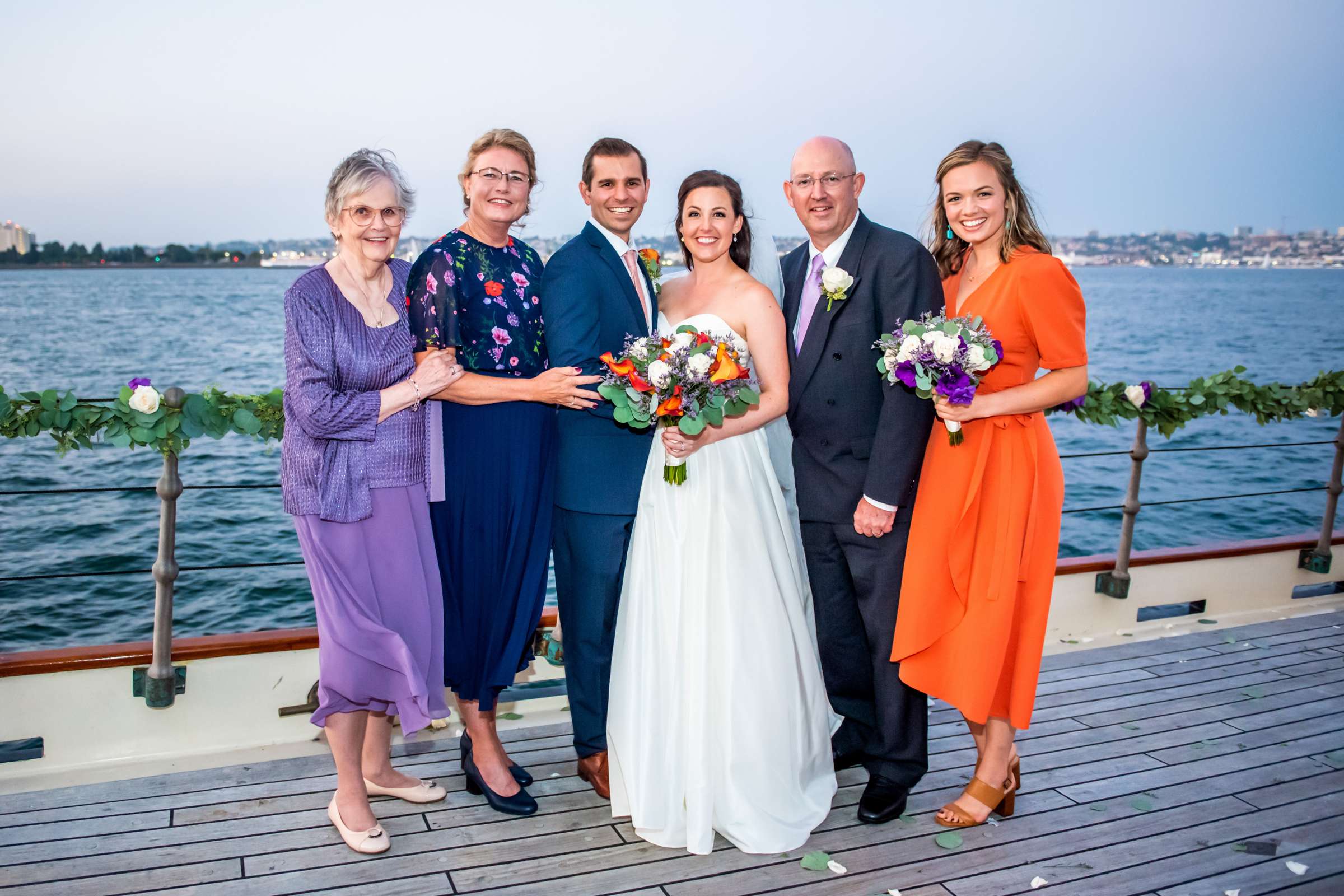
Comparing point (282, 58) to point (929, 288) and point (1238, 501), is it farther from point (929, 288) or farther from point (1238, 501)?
point (929, 288)

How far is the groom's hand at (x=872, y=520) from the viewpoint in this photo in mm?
3260

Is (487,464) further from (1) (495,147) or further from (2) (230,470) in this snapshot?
(2) (230,470)

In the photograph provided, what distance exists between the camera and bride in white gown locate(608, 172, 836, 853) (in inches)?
124

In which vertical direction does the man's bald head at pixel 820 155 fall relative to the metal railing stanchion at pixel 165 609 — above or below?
above

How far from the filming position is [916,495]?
3352 millimetres

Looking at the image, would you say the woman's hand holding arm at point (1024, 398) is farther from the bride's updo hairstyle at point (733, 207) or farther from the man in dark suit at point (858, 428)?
the bride's updo hairstyle at point (733, 207)

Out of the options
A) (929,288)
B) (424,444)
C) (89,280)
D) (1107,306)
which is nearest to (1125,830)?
(929,288)

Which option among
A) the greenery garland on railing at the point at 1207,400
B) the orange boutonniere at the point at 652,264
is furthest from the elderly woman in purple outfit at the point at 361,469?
the greenery garland on railing at the point at 1207,400

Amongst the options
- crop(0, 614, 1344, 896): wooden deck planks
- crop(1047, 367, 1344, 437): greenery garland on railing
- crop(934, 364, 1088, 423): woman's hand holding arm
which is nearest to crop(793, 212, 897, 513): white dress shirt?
crop(934, 364, 1088, 423): woman's hand holding arm

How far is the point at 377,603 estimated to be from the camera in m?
3.13

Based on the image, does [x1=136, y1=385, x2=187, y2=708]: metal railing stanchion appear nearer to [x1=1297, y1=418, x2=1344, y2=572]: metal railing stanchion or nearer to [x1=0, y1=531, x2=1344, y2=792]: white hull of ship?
[x1=0, y1=531, x2=1344, y2=792]: white hull of ship

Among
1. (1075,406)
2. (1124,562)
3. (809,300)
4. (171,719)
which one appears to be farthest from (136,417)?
(1124,562)

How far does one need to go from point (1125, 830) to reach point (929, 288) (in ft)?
6.51

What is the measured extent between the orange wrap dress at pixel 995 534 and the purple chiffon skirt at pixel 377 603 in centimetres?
164
